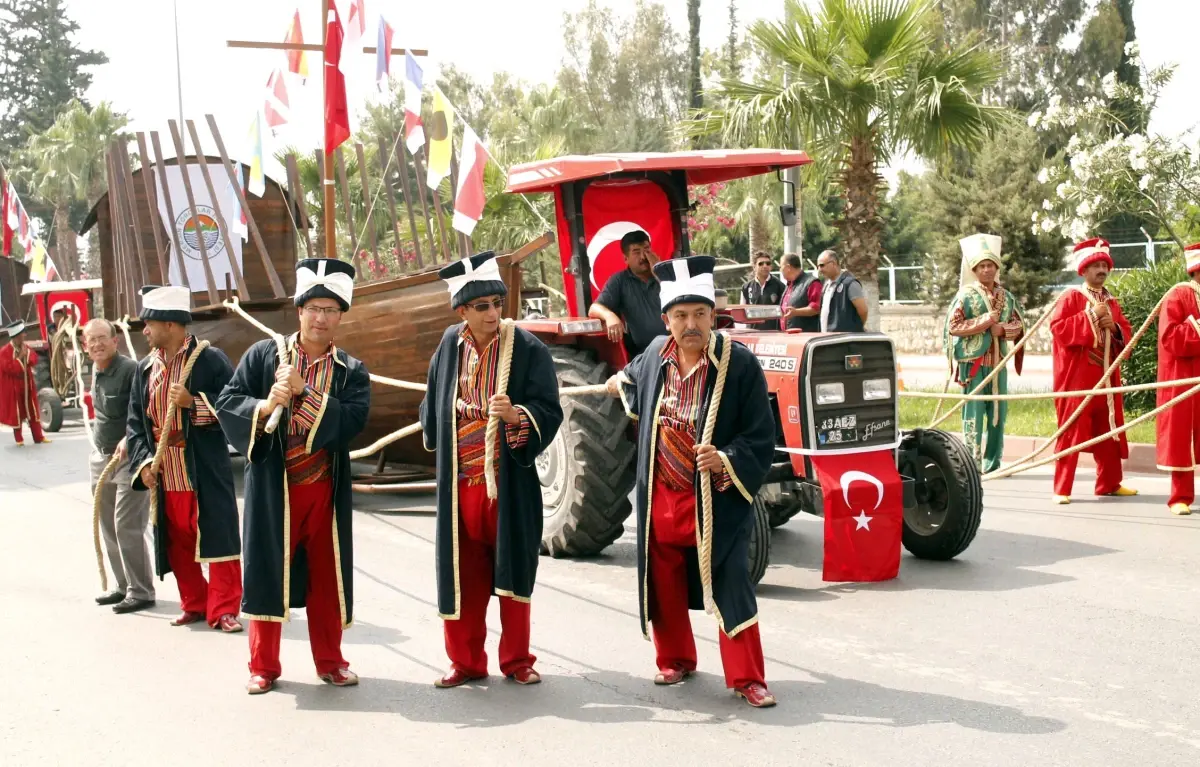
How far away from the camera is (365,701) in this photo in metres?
5.38

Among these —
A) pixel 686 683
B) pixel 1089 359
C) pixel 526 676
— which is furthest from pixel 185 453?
pixel 1089 359

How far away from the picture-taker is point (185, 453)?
6711 mm

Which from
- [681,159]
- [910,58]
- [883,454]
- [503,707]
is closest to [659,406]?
[503,707]

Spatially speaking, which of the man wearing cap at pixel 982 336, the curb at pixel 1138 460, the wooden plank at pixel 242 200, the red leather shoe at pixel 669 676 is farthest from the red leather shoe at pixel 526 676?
the curb at pixel 1138 460

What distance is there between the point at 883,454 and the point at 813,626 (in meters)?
1.25

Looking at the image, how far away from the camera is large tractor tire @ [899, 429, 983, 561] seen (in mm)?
7492

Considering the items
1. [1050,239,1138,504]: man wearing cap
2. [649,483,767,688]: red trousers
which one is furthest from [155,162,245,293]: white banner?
[649,483,767,688]: red trousers

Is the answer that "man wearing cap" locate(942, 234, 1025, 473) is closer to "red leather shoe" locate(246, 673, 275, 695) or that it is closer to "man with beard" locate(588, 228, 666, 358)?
"man with beard" locate(588, 228, 666, 358)

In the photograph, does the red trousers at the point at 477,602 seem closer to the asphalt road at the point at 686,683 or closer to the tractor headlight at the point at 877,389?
the asphalt road at the point at 686,683

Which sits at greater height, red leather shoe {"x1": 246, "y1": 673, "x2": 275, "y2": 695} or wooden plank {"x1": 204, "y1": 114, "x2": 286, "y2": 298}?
wooden plank {"x1": 204, "y1": 114, "x2": 286, "y2": 298}

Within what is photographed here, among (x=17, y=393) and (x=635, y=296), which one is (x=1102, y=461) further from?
(x=17, y=393)

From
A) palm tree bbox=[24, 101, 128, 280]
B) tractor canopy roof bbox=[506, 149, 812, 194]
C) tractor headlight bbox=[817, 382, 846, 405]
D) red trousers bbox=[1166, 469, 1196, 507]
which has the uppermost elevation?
palm tree bbox=[24, 101, 128, 280]

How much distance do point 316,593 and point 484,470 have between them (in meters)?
0.93

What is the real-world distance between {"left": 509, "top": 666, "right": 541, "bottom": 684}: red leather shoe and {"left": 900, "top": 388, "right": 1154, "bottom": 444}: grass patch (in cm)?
693
